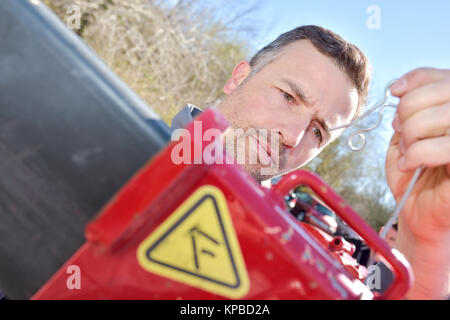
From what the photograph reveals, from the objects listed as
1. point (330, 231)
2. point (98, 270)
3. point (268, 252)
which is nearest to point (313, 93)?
point (268, 252)

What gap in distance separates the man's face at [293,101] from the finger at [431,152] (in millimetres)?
749

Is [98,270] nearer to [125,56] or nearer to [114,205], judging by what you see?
[114,205]

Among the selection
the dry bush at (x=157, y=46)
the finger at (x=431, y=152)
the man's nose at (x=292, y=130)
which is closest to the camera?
the finger at (x=431, y=152)

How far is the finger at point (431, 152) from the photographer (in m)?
0.71

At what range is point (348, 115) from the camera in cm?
174

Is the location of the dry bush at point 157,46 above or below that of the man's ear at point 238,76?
above

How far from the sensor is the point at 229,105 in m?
1.70

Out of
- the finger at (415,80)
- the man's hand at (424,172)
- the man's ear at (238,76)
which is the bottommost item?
the man's hand at (424,172)

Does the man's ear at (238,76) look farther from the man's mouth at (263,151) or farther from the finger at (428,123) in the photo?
the finger at (428,123)

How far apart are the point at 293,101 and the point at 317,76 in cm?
17

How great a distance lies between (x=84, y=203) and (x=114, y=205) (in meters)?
0.08

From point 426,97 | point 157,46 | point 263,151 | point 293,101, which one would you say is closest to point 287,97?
point 293,101

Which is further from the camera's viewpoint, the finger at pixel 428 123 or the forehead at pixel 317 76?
the forehead at pixel 317 76

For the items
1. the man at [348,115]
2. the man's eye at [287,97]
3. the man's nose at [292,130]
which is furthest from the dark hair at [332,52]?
the man's nose at [292,130]
